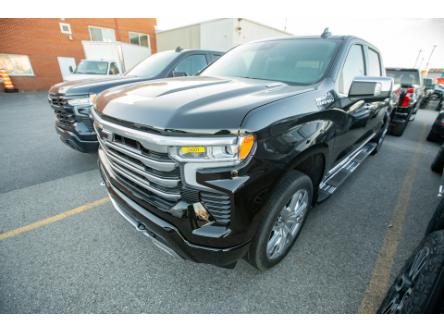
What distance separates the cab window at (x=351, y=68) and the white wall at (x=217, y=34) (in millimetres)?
11086

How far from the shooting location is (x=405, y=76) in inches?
296

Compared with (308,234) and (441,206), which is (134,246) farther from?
(441,206)

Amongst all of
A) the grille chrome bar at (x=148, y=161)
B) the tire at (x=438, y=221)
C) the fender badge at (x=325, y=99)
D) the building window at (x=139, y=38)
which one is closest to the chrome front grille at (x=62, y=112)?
the grille chrome bar at (x=148, y=161)

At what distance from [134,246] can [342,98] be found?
2543mm

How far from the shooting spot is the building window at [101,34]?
59.7ft

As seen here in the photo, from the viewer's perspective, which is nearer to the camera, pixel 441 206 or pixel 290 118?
pixel 290 118

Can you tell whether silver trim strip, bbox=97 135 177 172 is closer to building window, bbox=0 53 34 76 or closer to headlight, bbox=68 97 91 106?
headlight, bbox=68 97 91 106

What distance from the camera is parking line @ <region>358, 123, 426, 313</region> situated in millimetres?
1713

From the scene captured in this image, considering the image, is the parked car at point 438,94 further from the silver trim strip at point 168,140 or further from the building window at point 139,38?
the building window at point 139,38

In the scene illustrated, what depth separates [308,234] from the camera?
7.88ft

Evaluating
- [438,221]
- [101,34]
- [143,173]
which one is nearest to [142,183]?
[143,173]

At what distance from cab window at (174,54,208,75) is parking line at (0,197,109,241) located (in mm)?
2994

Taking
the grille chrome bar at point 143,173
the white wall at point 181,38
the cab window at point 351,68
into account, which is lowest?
the grille chrome bar at point 143,173
